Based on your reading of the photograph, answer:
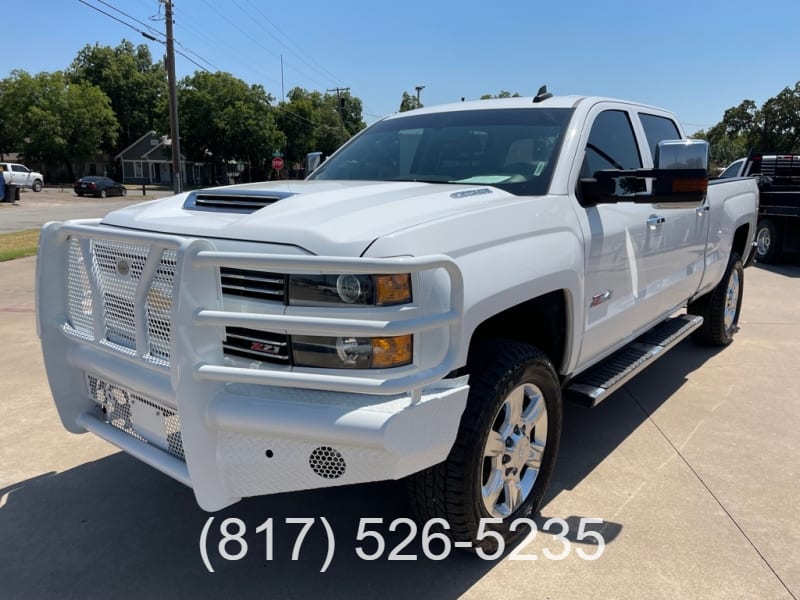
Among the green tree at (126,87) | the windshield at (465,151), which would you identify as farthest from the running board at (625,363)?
the green tree at (126,87)

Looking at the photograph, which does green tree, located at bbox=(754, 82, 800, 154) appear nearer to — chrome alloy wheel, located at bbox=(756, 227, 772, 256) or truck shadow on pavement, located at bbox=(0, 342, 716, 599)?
chrome alloy wheel, located at bbox=(756, 227, 772, 256)

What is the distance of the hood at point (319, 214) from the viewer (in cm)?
217

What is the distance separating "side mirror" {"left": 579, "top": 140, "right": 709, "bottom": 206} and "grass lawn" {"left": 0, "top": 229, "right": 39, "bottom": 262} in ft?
31.6

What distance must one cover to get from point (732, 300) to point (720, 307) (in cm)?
43

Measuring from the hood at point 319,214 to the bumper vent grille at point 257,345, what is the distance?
319 millimetres

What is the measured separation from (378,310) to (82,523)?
1992 mm

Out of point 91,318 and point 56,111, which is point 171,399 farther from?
point 56,111

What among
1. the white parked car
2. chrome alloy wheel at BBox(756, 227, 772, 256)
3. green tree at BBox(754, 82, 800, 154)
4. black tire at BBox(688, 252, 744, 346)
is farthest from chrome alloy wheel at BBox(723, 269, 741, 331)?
green tree at BBox(754, 82, 800, 154)

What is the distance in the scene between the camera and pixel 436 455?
7.15ft

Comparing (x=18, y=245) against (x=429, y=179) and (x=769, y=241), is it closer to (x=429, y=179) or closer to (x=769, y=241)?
(x=429, y=179)

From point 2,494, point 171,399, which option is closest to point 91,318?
point 171,399

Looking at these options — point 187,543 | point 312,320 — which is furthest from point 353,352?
point 187,543

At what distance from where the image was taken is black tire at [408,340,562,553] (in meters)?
2.37

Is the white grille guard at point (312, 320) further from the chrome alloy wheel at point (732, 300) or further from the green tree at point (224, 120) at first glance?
the green tree at point (224, 120)
